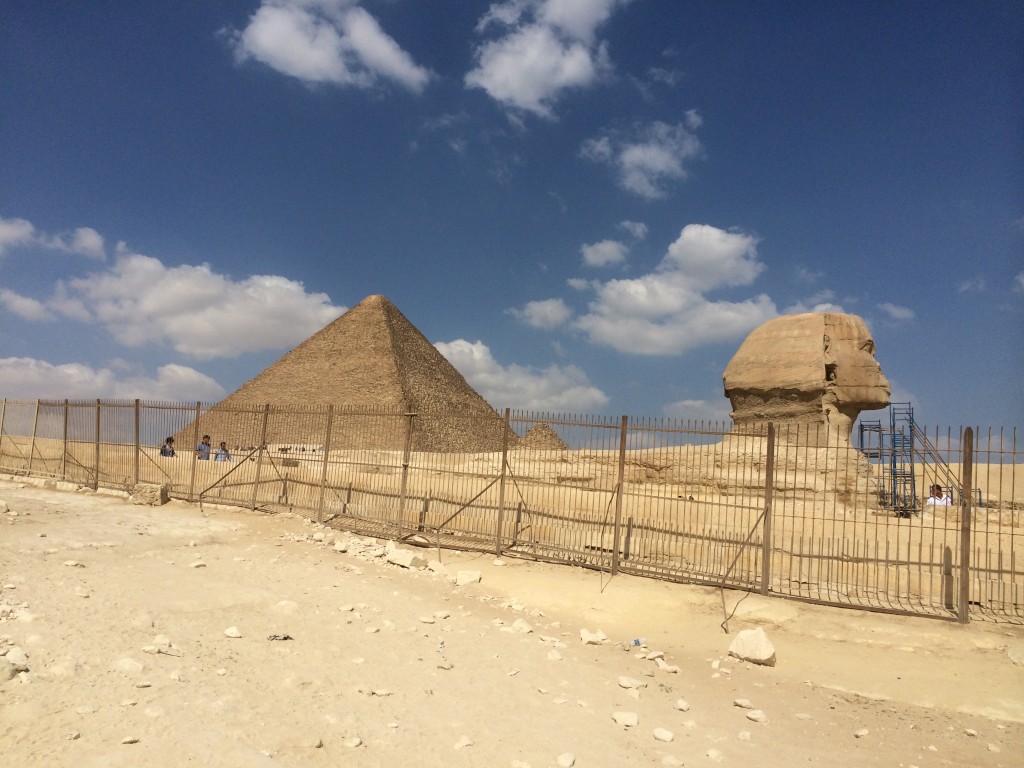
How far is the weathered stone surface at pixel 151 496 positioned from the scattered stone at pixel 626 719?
10137mm

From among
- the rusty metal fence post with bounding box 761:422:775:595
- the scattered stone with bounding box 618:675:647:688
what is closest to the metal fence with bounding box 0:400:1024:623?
the rusty metal fence post with bounding box 761:422:775:595

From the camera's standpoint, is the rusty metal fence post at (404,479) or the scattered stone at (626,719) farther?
the rusty metal fence post at (404,479)

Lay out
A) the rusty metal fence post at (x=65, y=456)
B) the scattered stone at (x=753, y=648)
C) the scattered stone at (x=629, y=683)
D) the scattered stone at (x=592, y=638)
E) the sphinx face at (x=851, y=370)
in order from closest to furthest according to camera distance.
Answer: the scattered stone at (x=629, y=683)
the scattered stone at (x=753, y=648)
the scattered stone at (x=592, y=638)
the sphinx face at (x=851, y=370)
the rusty metal fence post at (x=65, y=456)

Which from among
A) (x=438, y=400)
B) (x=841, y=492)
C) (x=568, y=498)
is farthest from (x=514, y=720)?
(x=438, y=400)

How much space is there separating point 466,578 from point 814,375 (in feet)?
31.7

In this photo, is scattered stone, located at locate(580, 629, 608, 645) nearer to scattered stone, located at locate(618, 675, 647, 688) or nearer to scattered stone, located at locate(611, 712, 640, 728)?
scattered stone, located at locate(618, 675, 647, 688)

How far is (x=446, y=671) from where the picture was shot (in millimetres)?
4512

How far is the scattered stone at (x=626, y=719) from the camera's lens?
3.92 meters

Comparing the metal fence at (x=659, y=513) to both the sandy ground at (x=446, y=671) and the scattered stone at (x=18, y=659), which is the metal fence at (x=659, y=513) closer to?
the sandy ground at (x=446, y=671)

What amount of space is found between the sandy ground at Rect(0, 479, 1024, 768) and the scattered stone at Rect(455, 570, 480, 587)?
0.55ft

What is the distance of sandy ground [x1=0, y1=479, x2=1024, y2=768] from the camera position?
3264 millimetres

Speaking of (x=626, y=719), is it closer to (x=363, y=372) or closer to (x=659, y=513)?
(x=659, y=513)

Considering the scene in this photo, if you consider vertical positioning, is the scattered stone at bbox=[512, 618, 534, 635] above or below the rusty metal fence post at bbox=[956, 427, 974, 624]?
below

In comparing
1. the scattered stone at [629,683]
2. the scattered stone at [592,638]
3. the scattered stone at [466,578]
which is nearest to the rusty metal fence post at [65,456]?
the scattered stone at [466,578]
